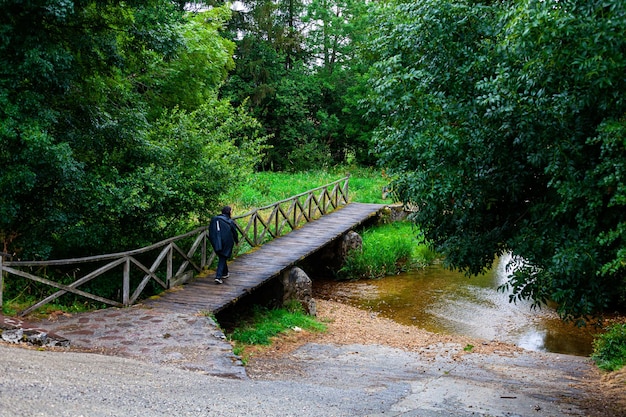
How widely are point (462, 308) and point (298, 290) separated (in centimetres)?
480

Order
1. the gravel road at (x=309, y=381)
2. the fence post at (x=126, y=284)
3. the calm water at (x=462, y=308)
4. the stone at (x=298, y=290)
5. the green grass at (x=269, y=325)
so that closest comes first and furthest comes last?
the gravel road at (x=309, y=381)
the fence post at (x=126, y=284)
the green grass at (x=269, y=325)
the calm water at (x=462, y=308)
the stone at (x=298, y=290)

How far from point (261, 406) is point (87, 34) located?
754cm

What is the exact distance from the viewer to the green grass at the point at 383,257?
61.7ft

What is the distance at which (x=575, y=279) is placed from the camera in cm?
609

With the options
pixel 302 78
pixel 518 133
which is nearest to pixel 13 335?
pixel 518 133

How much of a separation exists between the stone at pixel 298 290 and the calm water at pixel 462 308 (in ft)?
8.19

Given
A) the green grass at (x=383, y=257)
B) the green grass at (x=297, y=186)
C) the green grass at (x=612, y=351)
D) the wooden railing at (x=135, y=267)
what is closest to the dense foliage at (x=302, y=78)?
the green grass at (x=297, y=186)

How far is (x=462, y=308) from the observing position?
1552 cm

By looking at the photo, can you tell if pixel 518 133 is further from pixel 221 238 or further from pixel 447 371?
pixel 221 238

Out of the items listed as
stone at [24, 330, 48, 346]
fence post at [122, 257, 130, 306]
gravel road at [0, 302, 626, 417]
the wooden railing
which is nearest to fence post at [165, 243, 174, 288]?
the wooden railing

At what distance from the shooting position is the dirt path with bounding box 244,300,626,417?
7.45 m

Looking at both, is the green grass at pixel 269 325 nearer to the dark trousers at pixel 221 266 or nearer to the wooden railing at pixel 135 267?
the dark trousers at pixel 221 266

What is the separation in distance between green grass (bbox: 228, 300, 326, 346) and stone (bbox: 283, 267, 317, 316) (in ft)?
0.81

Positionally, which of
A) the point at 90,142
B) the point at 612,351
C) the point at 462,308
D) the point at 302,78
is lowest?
the point at 462,308
